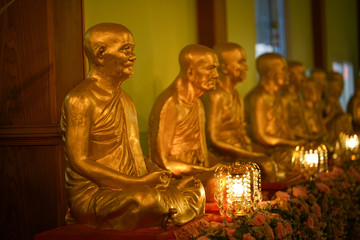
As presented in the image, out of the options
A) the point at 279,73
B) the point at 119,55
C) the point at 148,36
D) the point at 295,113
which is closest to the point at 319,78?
the point at 295,113

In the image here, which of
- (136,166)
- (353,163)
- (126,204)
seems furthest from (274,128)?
(126,204)

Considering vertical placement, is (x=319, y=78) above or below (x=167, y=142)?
above

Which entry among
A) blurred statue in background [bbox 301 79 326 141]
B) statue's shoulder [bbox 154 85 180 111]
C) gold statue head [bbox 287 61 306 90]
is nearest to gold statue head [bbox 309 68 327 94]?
blurred statue in background [bbox 301 79 326 141]

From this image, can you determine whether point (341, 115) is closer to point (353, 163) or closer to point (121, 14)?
point (353, 163)

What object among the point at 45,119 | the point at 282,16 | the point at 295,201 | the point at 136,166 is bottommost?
the point at 295,201

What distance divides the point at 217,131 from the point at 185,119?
1.96 feet

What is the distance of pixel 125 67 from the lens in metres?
3.43

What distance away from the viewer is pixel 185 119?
4.28 meters

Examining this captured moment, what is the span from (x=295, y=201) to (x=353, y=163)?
1602 millimetres

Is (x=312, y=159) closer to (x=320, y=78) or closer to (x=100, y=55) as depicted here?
(x=100, y=55)

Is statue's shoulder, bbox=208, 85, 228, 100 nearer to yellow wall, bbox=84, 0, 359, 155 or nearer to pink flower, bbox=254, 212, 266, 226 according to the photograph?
yellow wall, bbox=84, 0, 359, 155

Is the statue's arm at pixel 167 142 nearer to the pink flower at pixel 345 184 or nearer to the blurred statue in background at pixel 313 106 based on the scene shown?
the pink flower at pixel 345 184

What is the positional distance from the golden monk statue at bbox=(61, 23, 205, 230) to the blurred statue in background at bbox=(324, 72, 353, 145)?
3768 mm

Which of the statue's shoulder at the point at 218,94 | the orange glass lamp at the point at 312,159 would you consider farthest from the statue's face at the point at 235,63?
the orange glass lamp at the point at 312,159
